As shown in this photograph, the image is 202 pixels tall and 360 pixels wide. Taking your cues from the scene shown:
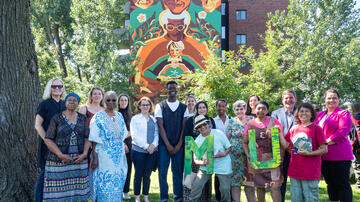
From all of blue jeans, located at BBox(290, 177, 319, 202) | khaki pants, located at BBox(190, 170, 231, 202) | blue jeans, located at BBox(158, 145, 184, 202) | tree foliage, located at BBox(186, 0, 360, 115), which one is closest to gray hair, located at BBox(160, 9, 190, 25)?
tree foliage, located at BBox(186, 0, 360, 115)

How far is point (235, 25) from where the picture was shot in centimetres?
2975

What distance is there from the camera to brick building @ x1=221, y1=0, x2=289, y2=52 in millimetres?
29266

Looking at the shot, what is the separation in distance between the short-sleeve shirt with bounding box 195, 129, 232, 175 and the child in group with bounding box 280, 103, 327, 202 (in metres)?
0.93

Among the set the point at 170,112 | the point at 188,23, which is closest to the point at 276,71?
the point at 188,23

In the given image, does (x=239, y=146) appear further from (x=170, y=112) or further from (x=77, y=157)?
(x=77, y=157)

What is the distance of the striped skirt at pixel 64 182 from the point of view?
4.02 metres

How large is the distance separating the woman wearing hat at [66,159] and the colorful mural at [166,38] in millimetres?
18231

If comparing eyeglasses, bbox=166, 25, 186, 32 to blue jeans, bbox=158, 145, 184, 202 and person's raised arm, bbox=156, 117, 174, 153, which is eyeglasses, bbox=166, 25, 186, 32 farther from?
blue jeans, bbox=158, 145, 184, 202

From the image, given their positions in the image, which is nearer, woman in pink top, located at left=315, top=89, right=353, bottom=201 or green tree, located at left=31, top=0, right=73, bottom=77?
woman in pink top, located at left=315, top=89, right=353, bottom=201

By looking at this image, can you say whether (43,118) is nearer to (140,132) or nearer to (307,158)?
(140,132)

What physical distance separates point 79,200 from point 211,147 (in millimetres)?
2112

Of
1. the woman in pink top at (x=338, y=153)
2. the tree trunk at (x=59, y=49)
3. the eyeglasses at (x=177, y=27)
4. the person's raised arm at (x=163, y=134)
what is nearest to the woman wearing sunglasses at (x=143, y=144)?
the person's raised arm at (x=163, y=134)

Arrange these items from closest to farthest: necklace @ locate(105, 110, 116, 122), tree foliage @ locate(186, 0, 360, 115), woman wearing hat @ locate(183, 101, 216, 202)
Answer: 1. necklace @ locate(105, 110, 116, 122)
2. woman wearing hat @ locate(183, 101, 216, 202)
3. tree foliage @ locate(186, 0, 360, 115)

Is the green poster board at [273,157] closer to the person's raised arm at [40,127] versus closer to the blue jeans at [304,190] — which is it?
the blue jeans at [304,190]
